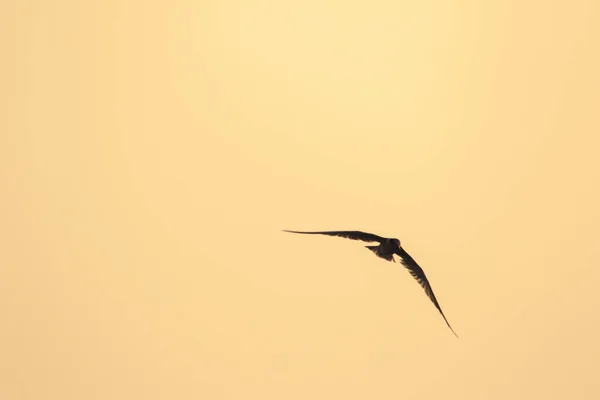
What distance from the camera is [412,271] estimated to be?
12.4 m

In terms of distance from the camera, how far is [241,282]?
27.8 metres

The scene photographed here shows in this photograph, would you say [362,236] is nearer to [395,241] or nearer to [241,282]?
[395,241]

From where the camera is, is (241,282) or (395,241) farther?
(241,282)

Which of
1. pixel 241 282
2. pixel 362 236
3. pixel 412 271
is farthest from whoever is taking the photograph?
pixel 241 282

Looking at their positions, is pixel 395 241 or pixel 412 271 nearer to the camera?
pixel 395 241

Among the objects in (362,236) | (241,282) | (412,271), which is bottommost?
(241,282)

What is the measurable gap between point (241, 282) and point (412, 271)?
16.1 m

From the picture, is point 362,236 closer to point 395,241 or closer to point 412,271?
point 395,241

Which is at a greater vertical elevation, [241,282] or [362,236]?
[362,236]

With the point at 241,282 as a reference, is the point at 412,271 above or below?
above

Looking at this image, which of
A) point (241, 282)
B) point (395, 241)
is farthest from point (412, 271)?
point (241, 282)

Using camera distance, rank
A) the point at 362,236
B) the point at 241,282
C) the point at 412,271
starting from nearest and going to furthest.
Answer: the point at 362,236
the point at 412,271
the point at 241,282

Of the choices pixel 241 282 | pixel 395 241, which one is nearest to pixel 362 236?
pixel 395 241

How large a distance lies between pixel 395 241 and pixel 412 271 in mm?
1082
